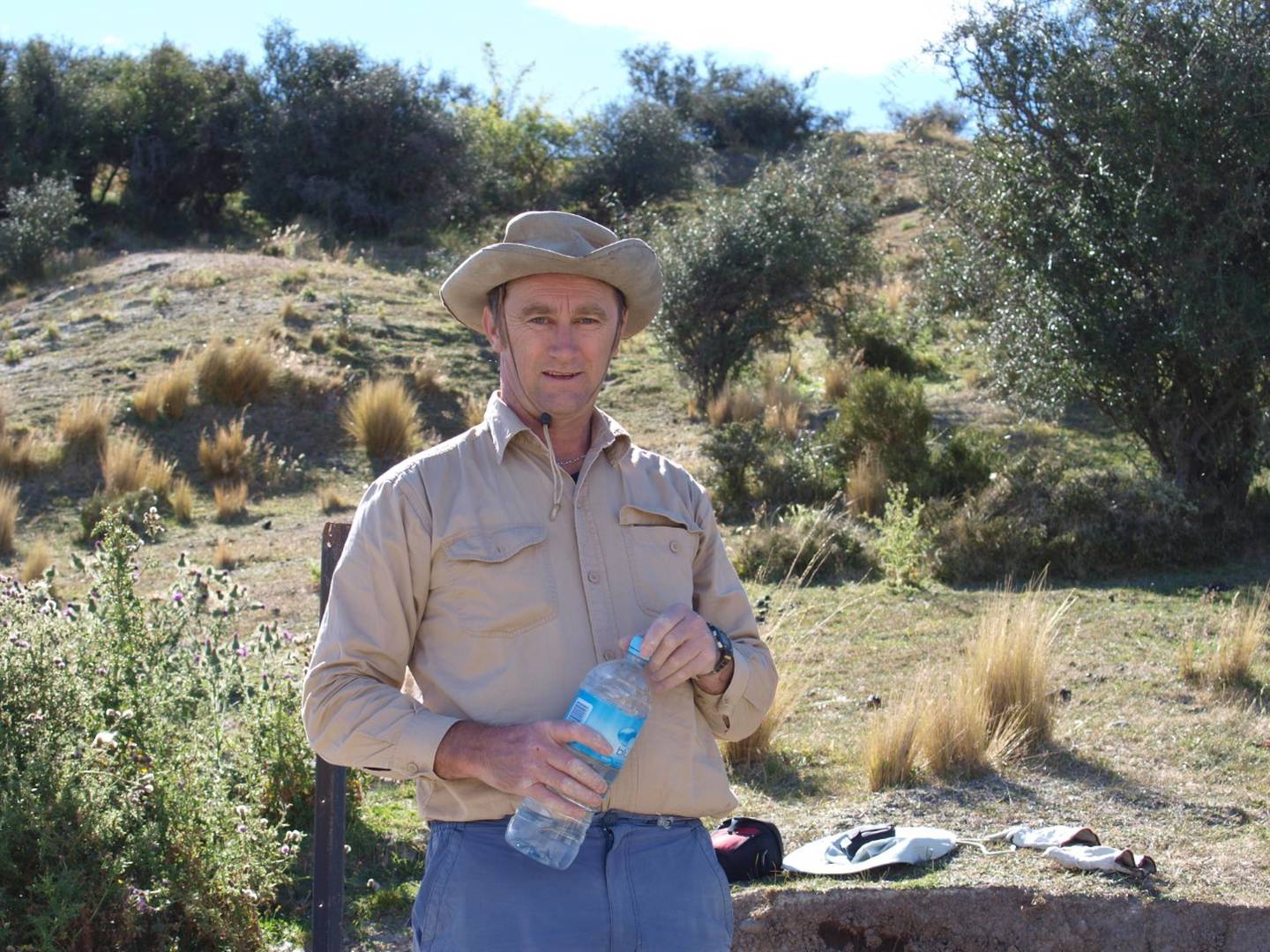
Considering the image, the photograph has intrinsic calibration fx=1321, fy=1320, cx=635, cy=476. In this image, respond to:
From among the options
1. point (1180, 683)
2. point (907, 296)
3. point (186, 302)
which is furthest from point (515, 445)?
point (907, 296)

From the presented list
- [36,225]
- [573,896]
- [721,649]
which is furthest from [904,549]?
[36,225]

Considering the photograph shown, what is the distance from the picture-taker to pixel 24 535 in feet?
36.4

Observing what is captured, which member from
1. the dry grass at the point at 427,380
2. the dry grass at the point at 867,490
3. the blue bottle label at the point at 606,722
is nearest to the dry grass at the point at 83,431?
the dry grass at the point at 427,380

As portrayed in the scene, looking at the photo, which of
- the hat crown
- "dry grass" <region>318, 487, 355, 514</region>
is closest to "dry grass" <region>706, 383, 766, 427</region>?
"dry grass" <region>318, 487, 355, 514</region>

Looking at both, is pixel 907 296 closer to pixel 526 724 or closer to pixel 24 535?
pixel 24 535

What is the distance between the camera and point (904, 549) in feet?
30.0

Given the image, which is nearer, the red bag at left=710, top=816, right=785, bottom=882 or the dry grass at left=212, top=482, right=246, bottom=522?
the red bag at left=710, top=816, right=785, bottom=882

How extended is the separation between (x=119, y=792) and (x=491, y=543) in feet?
6.27

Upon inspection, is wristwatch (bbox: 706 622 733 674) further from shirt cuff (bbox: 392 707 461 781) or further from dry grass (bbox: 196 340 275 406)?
dry grass (bbox: 196 340 275 406)

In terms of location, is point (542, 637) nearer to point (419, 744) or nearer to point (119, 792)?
point (419, 744)

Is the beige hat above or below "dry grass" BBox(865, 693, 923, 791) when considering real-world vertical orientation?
above

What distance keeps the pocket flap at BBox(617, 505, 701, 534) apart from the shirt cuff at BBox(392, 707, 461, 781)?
0.58 metres

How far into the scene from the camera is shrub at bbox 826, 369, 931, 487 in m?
11.2

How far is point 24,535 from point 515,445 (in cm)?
968
